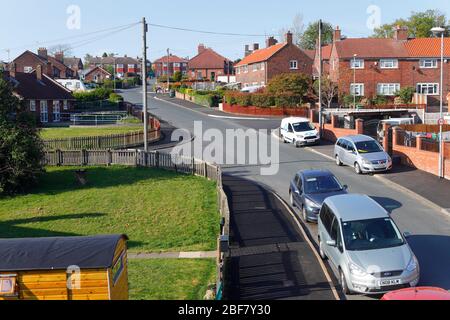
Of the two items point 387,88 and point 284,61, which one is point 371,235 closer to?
point 387,88

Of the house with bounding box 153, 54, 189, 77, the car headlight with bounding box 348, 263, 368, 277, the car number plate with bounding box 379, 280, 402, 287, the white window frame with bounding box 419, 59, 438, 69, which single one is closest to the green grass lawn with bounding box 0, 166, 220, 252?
the car headlight with bounding box 348, 263, 368, 277

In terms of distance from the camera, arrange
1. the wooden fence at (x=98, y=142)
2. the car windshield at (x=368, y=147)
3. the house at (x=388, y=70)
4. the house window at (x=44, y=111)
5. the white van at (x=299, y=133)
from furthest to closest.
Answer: the house at (x=388, y=70)
the house window at (x=44, y=111)
the white van at (x=299, y=133)
the wooden fence at (x=98, y=142)
the car windshield at (x=368, y=147)

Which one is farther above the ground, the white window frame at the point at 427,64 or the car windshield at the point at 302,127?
the white window frame at the point at 427,64

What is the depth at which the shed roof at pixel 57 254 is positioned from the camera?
1048 centimetres

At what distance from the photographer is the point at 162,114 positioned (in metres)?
61.2

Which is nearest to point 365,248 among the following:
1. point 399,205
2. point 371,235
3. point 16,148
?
point 371,235

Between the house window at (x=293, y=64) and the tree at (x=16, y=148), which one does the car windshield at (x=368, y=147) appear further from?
the house window at (x=293, y=64)

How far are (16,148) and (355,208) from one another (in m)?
19.2

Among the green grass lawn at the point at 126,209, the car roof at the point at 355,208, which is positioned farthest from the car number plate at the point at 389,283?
the green grass lawn at the point at 126,209

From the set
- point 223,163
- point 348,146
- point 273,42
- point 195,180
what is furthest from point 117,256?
point 273,42

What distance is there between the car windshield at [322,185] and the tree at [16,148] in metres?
14.8

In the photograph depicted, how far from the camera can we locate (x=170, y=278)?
48.5 ft

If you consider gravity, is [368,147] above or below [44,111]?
below

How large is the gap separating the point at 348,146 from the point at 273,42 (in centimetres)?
5636
